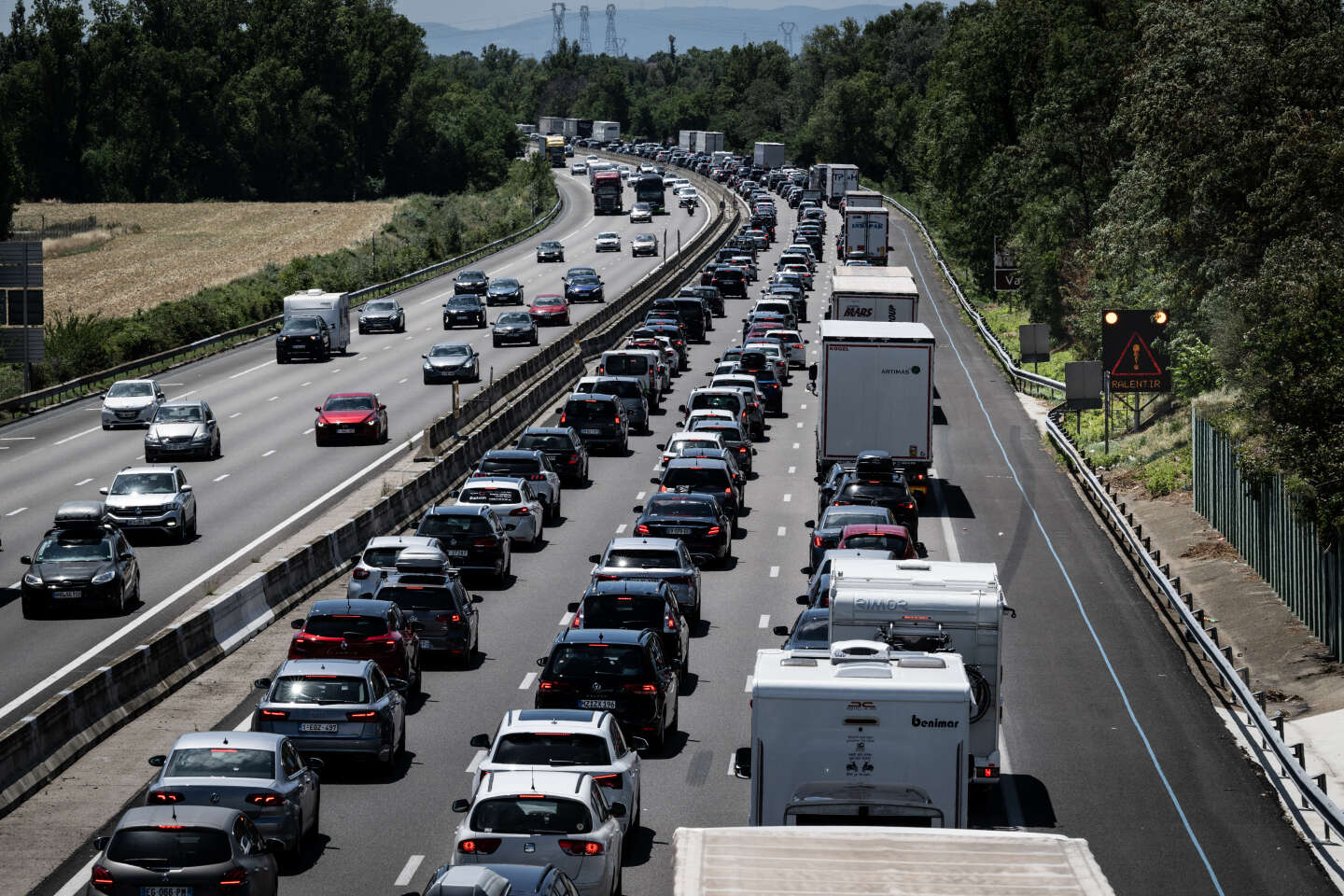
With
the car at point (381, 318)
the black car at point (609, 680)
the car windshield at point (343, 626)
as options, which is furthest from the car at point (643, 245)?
the black car at point (609, 680)

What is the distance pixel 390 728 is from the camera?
21547 mm

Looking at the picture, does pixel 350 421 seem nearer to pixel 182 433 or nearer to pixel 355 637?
pixel 182 433

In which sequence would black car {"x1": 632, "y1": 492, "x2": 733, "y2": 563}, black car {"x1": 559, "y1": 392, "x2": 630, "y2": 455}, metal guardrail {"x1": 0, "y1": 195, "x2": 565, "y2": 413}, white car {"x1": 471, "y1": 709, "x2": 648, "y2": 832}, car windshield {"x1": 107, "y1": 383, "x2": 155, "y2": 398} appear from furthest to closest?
metal guardrail {"x1": 0, "y1": 195, "x2": 565, "y2": 413} < car windshield {"x1": 107, "y1": 383, "x2": 155, "y2": 398} < black car {"x1": 559, "y1": 392, "x2": 630, "y2": 455} < black car {"x1": 632, "y1": 492, "x2": 733, "y2": 563} < white car {"x1": 471, "y1": 709, "x2": 648, "y2": 832}

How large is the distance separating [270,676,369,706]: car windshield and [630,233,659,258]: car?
9507 cm

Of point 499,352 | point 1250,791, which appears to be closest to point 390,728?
point 1250,791

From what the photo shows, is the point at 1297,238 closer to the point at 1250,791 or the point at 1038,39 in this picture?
the point at 1250,791

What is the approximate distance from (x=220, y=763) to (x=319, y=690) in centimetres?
323

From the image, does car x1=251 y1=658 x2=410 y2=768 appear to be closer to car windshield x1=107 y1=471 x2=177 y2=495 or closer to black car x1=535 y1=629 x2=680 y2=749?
black car x1=535 y1=629 x2=680 y2=749

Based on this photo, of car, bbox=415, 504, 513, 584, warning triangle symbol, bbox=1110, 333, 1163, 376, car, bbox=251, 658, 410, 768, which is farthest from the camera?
warning triangle symbol, bbox=1110, 333, 1163, 376

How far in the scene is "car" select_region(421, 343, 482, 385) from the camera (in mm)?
62031

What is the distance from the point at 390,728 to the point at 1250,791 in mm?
10064

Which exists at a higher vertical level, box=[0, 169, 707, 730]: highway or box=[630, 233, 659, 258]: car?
box=[630, 233, 659, 258]: car

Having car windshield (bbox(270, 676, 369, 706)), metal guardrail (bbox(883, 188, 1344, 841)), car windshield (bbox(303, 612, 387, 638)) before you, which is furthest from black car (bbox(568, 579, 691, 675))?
metal guardrail (bbox(883, 188, 1344, 841))

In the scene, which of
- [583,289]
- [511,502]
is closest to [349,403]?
[511,502]
